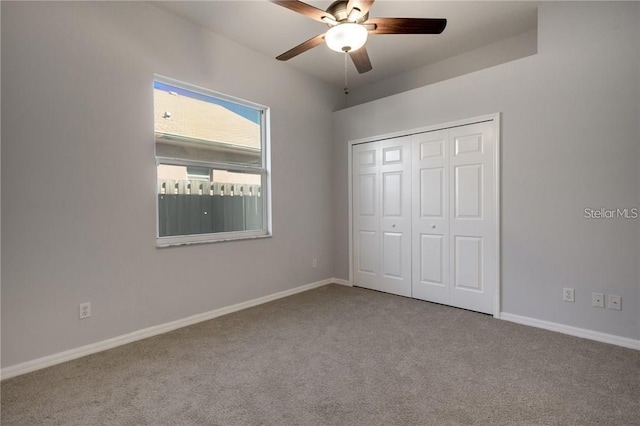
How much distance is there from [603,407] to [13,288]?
367 cm

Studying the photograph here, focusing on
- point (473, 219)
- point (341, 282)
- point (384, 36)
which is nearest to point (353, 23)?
point (384, 36)

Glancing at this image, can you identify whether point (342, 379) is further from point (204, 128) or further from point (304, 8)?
point (204, 128)

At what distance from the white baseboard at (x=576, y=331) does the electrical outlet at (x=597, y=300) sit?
0.72 ft

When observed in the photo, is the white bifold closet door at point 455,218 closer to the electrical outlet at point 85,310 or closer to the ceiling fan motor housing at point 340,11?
the ceiling fan motor housing at point 340,11

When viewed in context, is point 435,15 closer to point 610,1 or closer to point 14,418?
point 610,1

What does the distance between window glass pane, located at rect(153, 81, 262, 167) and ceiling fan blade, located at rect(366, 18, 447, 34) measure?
6.20 feet

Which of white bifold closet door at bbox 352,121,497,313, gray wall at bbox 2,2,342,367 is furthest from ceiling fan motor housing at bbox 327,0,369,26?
white bifold closet door at bbox 352,121,497,313

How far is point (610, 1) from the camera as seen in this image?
2.53 metres

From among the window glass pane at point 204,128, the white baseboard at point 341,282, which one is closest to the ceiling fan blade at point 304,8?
the window glass pane at point 204,128

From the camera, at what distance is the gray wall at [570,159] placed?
2473 millimetres

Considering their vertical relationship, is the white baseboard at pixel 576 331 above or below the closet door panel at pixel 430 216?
below

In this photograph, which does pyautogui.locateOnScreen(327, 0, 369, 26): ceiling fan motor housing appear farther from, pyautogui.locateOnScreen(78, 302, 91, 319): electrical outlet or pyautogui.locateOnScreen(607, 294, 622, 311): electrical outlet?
pyautogui.locateOnScreen(607, 294, 622, 311): electrical outlet

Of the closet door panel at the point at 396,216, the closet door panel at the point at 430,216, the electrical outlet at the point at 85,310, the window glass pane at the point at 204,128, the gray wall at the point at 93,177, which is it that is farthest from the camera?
the closet door panel at the point at 396,216

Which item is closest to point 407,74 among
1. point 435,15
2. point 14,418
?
point 435,15
